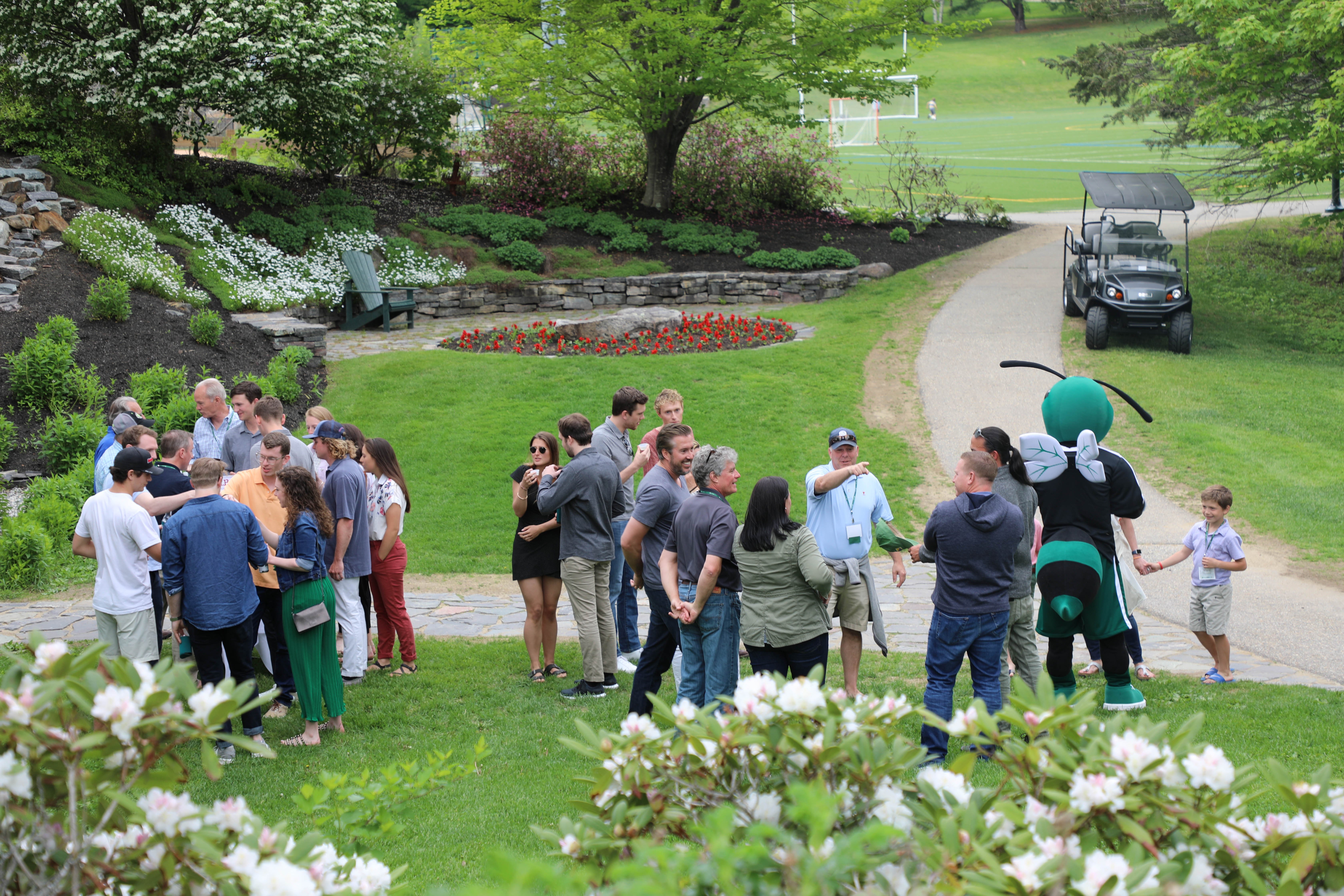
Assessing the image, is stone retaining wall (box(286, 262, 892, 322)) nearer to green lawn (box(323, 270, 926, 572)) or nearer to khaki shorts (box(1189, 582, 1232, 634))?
green lawn (box(323, 270, 926, 572))

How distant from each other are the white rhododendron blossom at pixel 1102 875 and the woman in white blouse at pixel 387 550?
567 centimetres

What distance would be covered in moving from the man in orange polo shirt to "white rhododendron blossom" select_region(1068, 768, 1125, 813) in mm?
5151

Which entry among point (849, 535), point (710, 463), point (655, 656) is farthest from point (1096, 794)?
point (849, 535)

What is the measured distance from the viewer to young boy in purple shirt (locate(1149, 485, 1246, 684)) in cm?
674

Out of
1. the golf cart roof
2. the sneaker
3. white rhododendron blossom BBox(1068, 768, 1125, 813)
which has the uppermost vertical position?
the golf cart roof

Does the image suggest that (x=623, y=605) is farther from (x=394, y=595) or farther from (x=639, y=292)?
(x=639, y=292)

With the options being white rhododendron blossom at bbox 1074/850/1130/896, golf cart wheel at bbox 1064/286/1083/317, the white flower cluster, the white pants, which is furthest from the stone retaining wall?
white rhododendron blossom at bbox 1074/850/1130/896

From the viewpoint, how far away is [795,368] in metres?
15.3

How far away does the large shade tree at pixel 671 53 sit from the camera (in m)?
20.6

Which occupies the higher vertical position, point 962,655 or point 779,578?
point 779,578

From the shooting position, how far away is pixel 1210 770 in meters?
2.16

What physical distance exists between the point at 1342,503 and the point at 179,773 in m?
11.9

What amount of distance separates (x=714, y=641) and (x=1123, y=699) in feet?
8.14

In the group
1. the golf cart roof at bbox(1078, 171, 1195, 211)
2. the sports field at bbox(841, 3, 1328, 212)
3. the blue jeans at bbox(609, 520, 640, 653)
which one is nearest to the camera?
the blue jeans at bbox(609, 520, 640, 653)
